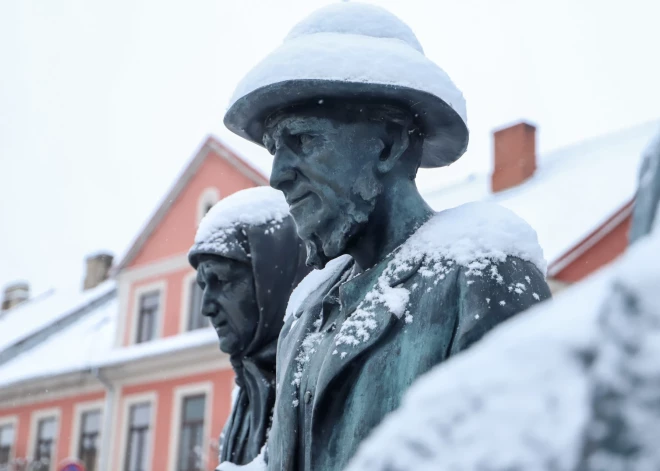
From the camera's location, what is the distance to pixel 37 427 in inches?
929

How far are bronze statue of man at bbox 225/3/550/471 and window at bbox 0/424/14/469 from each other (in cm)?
2363

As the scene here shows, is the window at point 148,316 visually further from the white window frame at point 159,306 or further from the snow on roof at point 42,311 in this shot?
the snow on roof at point 42,311

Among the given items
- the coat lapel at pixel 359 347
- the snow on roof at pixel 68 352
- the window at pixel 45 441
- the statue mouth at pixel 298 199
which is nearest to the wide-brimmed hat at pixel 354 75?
the statue mouth at pixel 298 199

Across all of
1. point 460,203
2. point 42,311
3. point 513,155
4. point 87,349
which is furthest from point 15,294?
point 460,203

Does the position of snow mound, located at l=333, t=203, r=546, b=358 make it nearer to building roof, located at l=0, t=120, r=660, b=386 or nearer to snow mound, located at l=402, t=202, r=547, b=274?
snow mound, located at l=402, t=202, r=547, b=274

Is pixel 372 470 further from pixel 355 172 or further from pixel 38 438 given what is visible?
pixel 38 438

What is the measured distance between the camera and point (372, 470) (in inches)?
28.6

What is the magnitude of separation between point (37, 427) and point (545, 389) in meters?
24.4

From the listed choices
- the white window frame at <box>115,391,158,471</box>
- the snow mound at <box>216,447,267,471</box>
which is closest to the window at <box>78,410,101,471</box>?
the white window frame at <box>115,391,158,471</box>

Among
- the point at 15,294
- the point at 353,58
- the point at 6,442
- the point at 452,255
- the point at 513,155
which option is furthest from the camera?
the point at 15,294

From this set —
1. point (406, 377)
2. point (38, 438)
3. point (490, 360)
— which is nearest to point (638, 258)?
point (490, 360)

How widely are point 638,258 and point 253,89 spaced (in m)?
1.75

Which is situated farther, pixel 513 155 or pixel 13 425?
pixel 13 425

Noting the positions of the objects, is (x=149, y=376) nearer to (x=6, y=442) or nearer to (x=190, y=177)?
(x=190, y=177)
